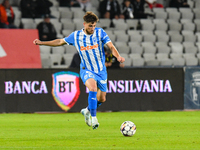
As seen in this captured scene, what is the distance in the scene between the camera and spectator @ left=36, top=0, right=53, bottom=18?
15227 millimetres

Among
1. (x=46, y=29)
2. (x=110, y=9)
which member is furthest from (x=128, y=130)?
(x=110, y=9)

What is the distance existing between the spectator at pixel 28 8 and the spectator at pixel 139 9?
13.7 feet

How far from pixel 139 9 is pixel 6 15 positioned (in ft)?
18.6

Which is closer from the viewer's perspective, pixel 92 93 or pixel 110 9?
pixel 92 93

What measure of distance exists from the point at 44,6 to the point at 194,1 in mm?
7502

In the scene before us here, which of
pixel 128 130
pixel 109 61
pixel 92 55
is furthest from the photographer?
pixel 109 61

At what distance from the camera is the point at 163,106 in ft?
38.9

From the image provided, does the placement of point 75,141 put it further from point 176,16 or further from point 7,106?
point 176,16

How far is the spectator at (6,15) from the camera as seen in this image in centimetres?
1420

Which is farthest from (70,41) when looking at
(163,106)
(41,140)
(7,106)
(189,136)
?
(163,106)

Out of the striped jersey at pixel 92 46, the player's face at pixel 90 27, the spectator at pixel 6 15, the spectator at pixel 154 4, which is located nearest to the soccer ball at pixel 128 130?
the striped jersey at pixel 92 46

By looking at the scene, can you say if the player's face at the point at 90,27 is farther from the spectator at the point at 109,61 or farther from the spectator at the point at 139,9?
the spectator at the point at 139,9

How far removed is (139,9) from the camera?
17.0 meters

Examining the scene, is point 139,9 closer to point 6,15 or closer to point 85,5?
point 85,5
